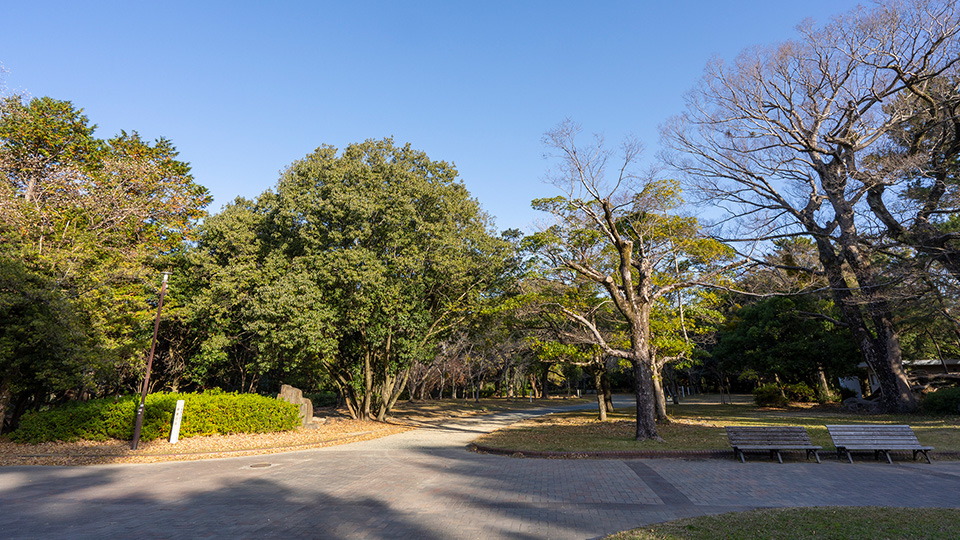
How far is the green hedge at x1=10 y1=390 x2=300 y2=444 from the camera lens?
1421 centimetres

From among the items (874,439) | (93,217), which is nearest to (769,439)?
(874,439)

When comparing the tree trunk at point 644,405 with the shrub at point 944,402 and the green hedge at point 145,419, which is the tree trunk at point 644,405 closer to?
the green hedge at point 145,419

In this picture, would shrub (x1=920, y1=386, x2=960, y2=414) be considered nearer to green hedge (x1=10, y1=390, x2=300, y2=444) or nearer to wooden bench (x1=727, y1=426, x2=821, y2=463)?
wooden bench (x1=727, y1=426, x2=821, y2=463)

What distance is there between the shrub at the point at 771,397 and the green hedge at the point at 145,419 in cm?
2829

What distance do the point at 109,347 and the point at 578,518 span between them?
16713 mm

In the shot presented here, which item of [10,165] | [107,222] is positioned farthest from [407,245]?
[10,165]

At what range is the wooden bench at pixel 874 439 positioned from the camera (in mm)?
9641

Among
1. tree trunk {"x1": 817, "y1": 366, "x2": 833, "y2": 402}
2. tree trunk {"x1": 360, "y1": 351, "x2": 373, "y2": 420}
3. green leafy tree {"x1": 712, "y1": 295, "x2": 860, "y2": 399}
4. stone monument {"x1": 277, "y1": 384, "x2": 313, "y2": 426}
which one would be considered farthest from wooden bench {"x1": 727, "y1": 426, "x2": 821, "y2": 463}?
tree trunk {"x1": 817, "y1": 366, "x2": 833, "y2": 402}

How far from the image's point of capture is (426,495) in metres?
7.46

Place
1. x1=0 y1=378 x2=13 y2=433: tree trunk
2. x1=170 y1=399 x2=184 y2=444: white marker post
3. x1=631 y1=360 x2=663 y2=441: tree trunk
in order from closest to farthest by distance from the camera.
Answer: x1=631 y1=360 x2=663 y2=441: tree trunk < x1=170 y1=399 x2=184 y2=444: white marker post < x1=0 y1=378 x2=13 y2=433: tree trunk

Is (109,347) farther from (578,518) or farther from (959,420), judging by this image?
(959,420)

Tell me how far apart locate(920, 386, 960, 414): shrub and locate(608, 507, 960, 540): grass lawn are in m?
18.6

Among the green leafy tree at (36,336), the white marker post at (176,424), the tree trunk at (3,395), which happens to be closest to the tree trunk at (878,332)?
the white marker post at (176,424)

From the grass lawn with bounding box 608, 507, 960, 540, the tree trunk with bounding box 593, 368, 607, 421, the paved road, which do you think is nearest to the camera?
the grass lawn with bounding box 608, 507, 960, 540
